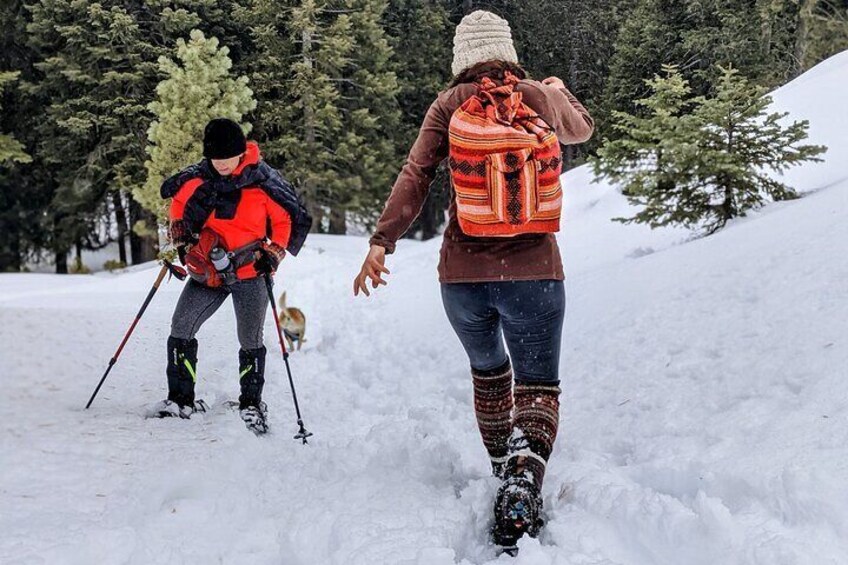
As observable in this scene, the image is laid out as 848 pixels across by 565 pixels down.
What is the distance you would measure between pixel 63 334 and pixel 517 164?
233 inches

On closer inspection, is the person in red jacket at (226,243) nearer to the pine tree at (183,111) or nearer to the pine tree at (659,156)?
the pine tree at (659,156)

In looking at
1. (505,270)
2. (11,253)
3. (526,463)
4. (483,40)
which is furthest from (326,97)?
(526,463)

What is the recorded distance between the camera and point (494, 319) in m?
2.84

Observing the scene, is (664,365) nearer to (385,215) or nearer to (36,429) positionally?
(385,215)

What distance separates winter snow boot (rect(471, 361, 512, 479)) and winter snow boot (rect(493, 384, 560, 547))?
127 millimetres

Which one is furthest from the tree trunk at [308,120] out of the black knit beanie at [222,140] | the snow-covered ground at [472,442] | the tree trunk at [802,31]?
the black knit beanie at [222,140]

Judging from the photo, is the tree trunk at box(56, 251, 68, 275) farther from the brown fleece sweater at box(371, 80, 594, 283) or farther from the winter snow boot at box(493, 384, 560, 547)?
the winter snow boot at box(493, 384, 560, 547)

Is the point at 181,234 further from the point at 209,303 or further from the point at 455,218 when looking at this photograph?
the point at 455,218

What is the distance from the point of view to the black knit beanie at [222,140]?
3.97 meters

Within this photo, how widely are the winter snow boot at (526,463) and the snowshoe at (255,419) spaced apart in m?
2.00

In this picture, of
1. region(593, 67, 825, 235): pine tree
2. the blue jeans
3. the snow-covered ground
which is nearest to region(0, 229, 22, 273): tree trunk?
the snow-covered ground

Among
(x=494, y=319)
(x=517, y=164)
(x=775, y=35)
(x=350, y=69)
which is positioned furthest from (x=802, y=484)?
(x=350, y=69)

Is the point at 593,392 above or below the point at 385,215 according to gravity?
below

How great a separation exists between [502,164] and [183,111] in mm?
17302
